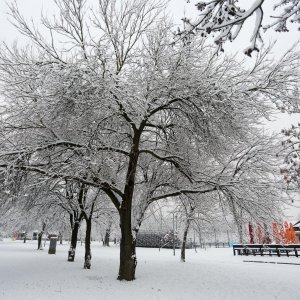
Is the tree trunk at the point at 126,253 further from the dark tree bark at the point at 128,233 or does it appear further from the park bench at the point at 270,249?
the park bench at the point at 270,249

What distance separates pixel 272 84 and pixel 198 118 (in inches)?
104

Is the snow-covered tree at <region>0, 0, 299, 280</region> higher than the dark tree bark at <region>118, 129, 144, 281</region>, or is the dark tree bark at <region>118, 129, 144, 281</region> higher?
the snow-covered tree at <region>0, 0, 299, 280</region>

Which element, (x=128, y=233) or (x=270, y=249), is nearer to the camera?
(x=128, y=233)

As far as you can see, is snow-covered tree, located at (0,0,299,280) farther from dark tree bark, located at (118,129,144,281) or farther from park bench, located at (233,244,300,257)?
park bench, located at (233,244,300,257)

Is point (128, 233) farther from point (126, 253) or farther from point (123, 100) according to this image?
point (123, 100)

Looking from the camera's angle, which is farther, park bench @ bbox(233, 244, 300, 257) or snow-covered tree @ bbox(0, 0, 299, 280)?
park bench @ bbox(233, 244, 300, 257)

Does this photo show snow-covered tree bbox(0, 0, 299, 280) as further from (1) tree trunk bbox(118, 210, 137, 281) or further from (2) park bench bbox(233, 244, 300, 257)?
(2) park bench bbox(233, 244, 300, 257)

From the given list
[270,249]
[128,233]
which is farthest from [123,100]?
[270,249]

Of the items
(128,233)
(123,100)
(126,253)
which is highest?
(123,100)

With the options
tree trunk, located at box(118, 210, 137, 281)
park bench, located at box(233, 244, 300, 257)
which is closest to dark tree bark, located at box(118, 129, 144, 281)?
tree trunk, located at box(118, 210, 137, 281)

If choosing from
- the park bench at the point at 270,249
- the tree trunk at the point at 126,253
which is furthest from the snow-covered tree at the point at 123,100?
the park bench at the point at 270,249

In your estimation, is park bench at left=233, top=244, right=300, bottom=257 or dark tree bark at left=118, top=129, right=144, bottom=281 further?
park bench at left=233, top=244, right=300, bottom=257

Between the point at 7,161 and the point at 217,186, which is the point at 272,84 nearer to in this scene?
the point at 217,186

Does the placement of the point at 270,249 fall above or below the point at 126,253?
above
